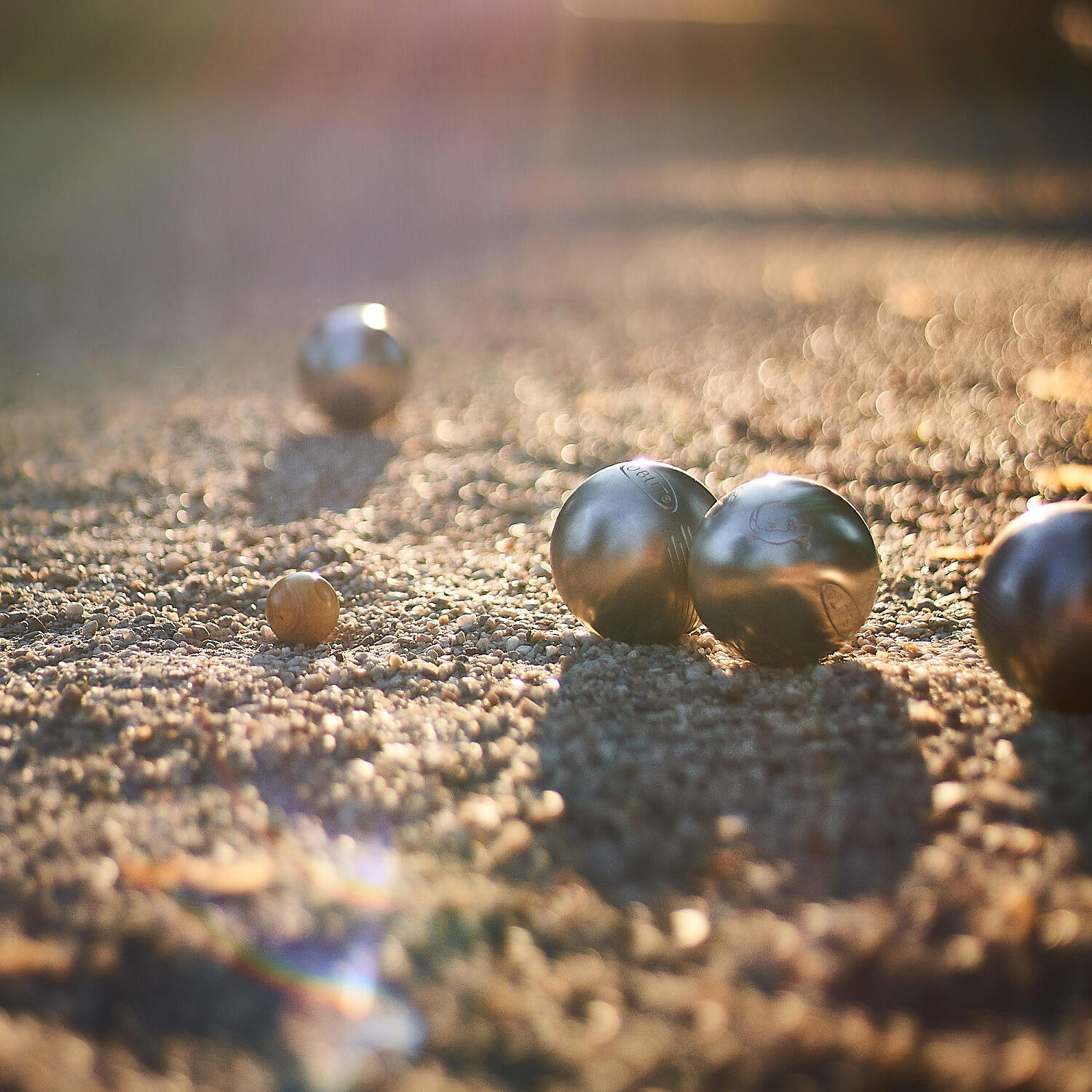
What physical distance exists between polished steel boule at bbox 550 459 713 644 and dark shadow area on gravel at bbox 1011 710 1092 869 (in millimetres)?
1083

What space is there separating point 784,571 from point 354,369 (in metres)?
3.69

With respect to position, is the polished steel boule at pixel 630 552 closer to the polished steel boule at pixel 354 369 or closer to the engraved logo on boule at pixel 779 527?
the engraved logo on boule at pixel 779 527

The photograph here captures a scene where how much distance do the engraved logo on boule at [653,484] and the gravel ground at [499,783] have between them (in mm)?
466

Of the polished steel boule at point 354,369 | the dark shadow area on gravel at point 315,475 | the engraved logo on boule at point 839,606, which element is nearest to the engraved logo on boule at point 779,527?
the engraved logo on boule at point 839,606

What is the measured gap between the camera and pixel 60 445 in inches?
250

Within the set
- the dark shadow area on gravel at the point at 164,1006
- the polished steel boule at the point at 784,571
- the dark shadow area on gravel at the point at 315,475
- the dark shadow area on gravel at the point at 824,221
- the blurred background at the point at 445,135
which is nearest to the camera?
the dark shadow area on gravel at the point at 164,1006

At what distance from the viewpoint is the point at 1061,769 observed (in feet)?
9.41

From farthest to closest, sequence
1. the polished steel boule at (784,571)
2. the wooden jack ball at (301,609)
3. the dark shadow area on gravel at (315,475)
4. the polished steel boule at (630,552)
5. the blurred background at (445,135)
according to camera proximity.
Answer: the blurred background at (445,135), the dark shadow area on gravel at (315,475), the wooden jack ball at (301,609), the polished steel boule at (630,552), the polished steel boule at (784,571)

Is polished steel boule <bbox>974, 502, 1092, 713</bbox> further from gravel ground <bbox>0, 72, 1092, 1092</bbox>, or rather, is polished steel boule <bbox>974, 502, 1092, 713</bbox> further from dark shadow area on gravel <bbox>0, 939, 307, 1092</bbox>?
dark shadow area on gravel <bbox>0, 939, 307, 1092</bbox>

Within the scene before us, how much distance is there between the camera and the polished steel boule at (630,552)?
11.7ft

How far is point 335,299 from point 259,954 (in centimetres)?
876

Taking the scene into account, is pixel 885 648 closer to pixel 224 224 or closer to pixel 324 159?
pixel 224 224

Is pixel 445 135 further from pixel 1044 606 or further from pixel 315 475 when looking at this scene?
pixel 1044 606

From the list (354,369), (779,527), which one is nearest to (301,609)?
(779,527)
